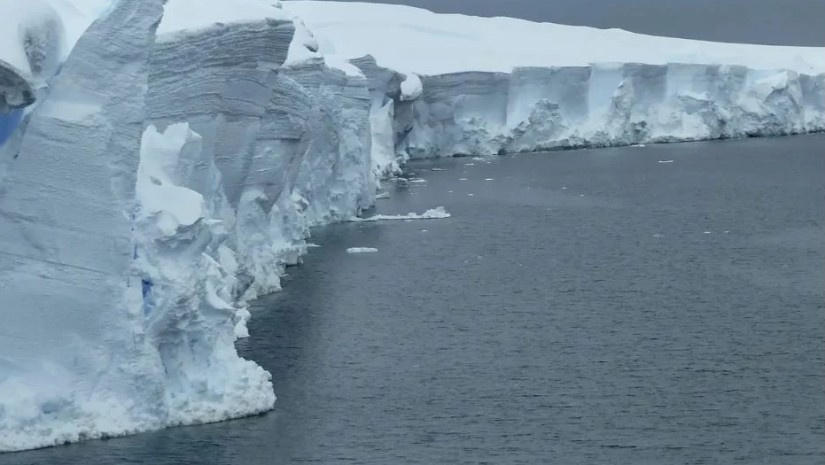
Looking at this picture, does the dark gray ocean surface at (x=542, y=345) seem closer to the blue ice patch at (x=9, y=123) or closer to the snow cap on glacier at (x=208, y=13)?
the blue ice patch at (x=9, y=123)

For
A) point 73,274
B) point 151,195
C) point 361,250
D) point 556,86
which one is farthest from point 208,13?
point 556,86

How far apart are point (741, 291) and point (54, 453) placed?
9.94m

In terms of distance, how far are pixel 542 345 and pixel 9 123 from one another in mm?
6204

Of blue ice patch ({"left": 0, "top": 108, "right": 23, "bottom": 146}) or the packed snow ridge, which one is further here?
the packed snow ridge

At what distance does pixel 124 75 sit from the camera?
10.4 m

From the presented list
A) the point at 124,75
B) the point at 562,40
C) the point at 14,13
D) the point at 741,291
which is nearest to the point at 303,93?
the point at 741,291

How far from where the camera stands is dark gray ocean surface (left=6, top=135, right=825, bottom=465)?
33.4 ft

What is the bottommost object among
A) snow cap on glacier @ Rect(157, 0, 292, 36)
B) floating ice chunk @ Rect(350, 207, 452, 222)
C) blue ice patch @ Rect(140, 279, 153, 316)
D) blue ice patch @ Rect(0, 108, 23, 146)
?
floating ice chunk @ Rect(350, 207, 452, 222)

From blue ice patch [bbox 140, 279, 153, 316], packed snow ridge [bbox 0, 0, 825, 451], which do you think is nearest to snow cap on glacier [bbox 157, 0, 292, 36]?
packed snow ridge [bbox 0, 0, 825, 451]

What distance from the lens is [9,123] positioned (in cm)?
971

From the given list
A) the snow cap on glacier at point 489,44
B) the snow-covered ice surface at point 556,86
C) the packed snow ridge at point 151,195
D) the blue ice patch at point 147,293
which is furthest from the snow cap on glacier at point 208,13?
the snow cap on glacier at point 489,44

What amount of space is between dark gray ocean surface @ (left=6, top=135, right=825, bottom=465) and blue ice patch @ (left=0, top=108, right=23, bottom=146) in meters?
2.33

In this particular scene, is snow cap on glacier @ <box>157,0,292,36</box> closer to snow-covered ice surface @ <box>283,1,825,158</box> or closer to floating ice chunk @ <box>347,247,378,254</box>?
floating ice chunk @ <box>347,247,378,254</box>

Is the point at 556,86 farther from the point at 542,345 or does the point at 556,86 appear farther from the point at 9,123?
the point at 9,123
